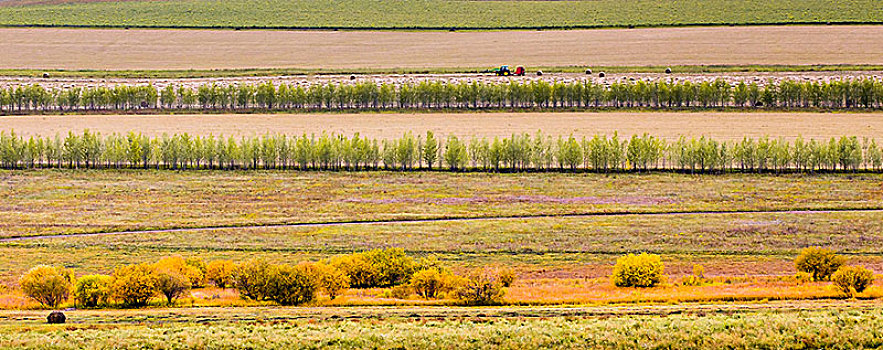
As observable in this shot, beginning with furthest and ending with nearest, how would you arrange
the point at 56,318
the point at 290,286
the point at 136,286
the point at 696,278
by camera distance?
the point at 696,278, the point at 290,286, the point at 136,286, the point at 56,318

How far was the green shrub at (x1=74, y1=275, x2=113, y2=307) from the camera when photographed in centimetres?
6175

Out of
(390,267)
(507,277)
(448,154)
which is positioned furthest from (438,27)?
(507,277)

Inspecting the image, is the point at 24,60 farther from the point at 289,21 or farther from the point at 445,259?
the point at 445,259

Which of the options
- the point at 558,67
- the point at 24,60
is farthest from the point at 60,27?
the point at 558,67

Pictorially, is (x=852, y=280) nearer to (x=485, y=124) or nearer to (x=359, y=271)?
(x=359, y=271)

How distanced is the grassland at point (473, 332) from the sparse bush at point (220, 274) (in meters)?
14.6

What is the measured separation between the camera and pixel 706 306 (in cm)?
5878

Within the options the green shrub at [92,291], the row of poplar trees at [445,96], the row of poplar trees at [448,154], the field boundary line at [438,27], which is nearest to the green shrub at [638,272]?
the green shrub at [92,291]

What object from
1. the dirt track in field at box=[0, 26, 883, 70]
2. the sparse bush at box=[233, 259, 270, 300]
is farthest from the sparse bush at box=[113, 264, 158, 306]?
the dirt track in field at box=[0, 26, 883, 70]

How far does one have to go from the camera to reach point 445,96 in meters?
144

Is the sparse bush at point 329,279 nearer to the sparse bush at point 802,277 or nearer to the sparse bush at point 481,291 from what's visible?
the sparse bush at point 481,291

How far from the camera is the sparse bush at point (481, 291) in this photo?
203 feet

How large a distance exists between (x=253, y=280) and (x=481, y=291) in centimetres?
1273

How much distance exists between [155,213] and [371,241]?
21.6 metres
